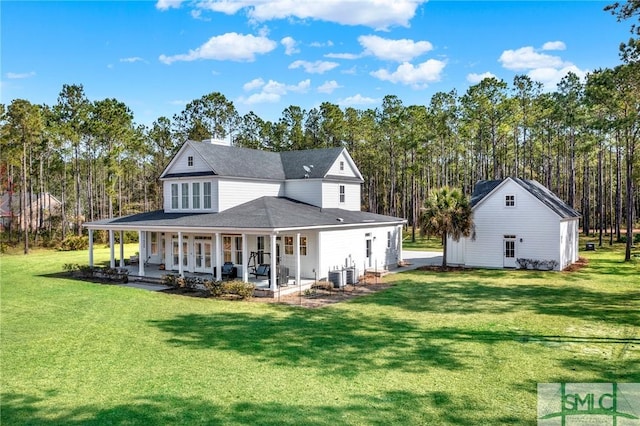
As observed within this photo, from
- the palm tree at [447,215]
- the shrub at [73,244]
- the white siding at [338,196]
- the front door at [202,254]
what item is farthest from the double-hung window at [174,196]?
the shrub at [73,244]

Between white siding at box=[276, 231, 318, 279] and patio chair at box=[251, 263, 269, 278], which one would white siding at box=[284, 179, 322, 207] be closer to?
white siding at box=[276, 231, 318, 279]

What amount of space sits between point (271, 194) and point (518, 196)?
47.4 ft

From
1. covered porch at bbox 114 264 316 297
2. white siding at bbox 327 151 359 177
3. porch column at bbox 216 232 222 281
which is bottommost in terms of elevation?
covered porch at bbox 114 264 316 297

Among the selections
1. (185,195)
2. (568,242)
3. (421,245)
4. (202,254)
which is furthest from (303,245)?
(421,245)

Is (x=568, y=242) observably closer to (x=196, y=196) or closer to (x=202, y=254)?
(x=202, y=254)

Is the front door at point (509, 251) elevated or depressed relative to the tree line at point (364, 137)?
depressed

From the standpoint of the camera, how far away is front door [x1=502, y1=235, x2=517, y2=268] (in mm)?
25734

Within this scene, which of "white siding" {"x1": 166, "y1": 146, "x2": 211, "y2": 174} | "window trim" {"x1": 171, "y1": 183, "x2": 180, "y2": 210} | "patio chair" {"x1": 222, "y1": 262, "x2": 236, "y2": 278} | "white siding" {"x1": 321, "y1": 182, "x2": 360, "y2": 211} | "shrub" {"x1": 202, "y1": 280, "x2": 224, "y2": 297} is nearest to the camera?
"shrub" {"x1": 202, "y1": 280, "x2": 224, "y2": 297}

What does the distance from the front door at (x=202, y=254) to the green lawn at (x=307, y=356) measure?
4.52 metres

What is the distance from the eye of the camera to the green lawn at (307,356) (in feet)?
24.5

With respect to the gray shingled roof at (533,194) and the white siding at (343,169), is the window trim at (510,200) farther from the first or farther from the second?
the white siding at (343,169)

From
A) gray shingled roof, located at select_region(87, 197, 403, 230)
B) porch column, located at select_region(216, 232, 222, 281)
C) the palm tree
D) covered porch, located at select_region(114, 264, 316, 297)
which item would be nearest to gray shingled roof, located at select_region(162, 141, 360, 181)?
gray shingled roof, located at select_region(87, 197, 403, 230)

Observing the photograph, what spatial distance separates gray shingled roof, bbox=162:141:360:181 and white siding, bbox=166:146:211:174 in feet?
0.95

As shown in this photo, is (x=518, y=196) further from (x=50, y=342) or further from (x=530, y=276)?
(x=50, y=342)
